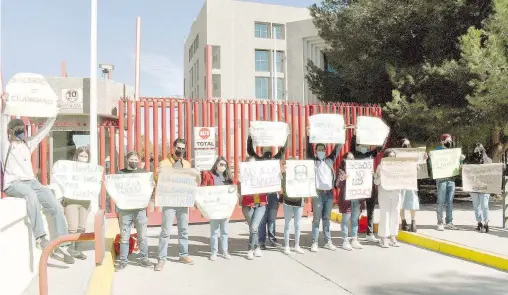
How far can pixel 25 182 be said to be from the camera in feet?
20.4

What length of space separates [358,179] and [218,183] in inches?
94.3

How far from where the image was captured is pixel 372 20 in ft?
49.3

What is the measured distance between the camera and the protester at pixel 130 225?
6809 millimetres

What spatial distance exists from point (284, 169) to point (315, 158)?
59cm

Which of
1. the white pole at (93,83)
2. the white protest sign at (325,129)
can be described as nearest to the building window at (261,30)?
the white pole at (93,83)

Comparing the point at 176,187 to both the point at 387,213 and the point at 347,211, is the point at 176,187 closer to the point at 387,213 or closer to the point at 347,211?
the point at 347,211

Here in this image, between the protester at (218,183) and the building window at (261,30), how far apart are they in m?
46.0

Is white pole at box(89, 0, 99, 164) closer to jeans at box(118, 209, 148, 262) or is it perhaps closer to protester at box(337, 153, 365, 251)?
jeans at box(118, 209, 148, 262)

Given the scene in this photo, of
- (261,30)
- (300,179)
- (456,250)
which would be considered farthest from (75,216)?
(261,30)

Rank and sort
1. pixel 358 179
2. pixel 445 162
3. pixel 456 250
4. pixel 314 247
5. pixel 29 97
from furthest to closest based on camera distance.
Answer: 1. pixel 445 162
2. pixel 358 179
3. pixel 314 247
4. pixel 456 250
5. pixel 29 97

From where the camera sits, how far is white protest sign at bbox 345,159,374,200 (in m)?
8.16

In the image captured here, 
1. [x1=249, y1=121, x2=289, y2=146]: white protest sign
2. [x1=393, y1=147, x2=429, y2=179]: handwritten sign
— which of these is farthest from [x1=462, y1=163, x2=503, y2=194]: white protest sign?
[x1=249, y1=121, x2=289, y2=146]: white protest sign

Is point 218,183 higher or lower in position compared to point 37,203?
higher

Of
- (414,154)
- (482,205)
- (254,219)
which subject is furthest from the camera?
(482,205)
